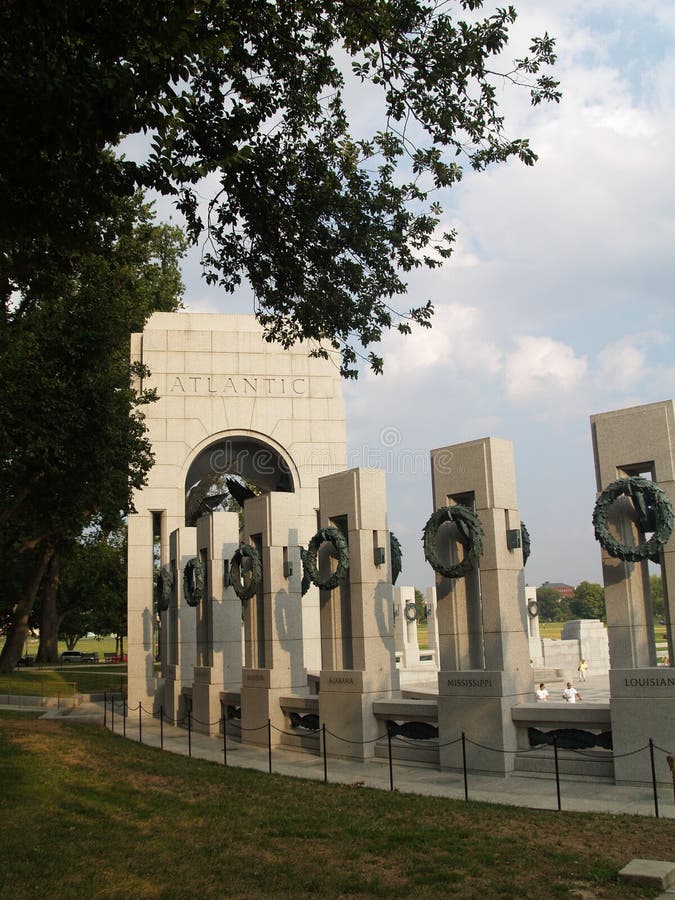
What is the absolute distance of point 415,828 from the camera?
1116 cm

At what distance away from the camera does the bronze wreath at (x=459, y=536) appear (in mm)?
15914

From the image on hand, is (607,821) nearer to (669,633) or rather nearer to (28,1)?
(669,633)

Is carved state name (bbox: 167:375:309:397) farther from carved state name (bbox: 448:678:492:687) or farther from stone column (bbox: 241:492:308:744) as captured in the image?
carved state name (bbox: 448:678:492:687)

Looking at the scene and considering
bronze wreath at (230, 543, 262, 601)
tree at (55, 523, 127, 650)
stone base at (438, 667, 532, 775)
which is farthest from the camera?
tree at (55, 523, 127, 650)

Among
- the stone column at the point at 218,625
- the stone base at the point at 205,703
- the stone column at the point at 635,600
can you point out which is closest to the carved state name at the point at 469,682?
the stone column at the point at 635,600

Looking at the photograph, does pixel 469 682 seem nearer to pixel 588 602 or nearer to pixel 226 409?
pixel 226 409

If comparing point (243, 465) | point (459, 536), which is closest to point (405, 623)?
point (243, 465)

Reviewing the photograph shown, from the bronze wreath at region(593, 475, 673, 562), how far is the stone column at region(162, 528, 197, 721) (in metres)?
16.7

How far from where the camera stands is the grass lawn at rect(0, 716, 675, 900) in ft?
29.6

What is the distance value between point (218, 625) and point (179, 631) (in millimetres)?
3893

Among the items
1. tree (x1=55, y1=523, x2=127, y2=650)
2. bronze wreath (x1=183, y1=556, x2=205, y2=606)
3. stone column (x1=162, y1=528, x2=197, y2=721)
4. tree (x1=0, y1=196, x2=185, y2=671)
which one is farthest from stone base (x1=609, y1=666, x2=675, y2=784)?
tree (x1=55, y1=523, x2=127, y2=650)

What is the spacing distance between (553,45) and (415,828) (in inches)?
437

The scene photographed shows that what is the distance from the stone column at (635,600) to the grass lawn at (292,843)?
252 cm

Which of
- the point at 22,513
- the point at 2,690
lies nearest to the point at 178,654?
the point at 22,513
